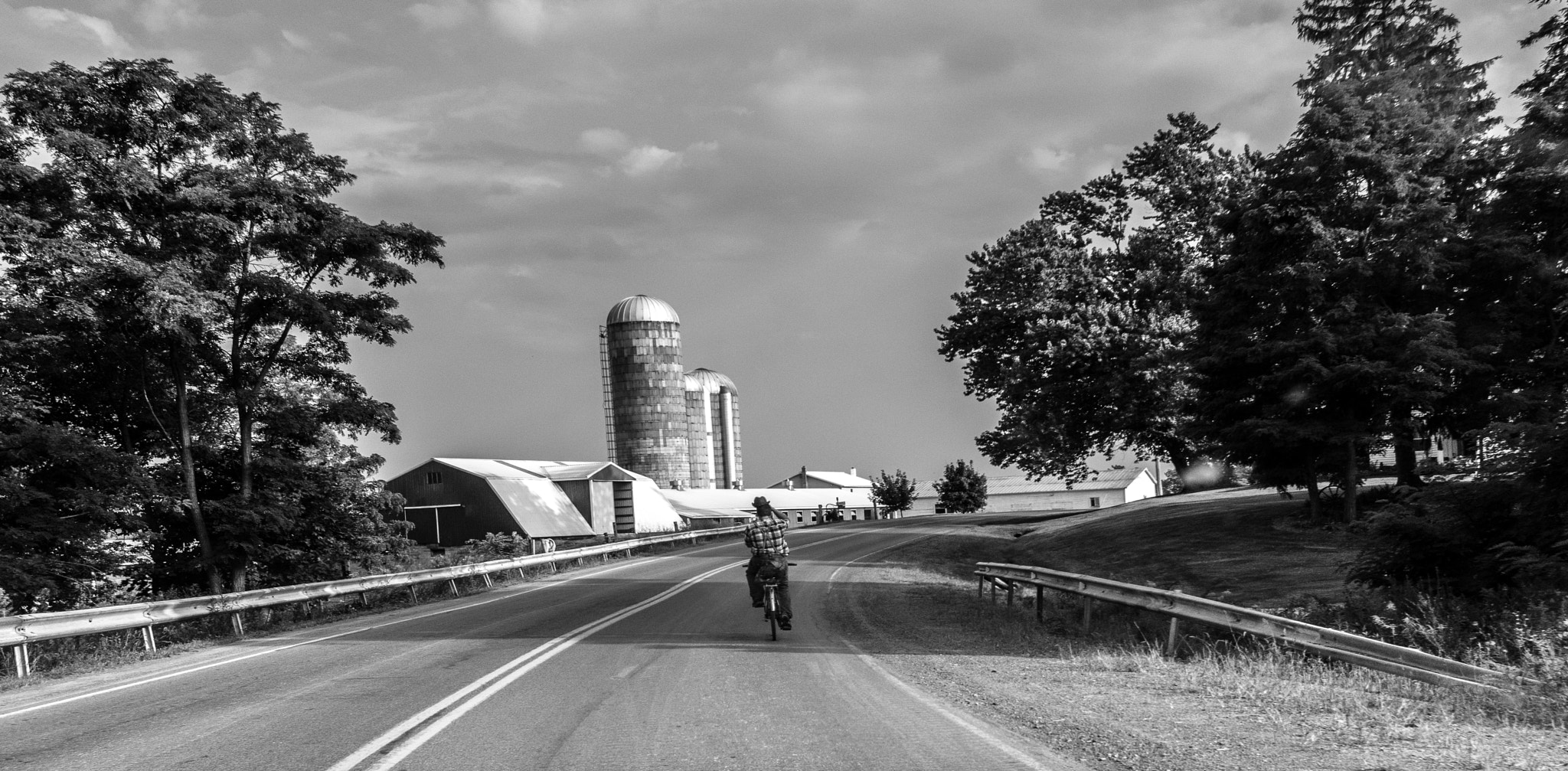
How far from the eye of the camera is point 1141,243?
138ft

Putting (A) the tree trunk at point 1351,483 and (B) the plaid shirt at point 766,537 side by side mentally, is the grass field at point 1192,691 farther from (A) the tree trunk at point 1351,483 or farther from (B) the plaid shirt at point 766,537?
(A) the tree trunk at point 1351,483

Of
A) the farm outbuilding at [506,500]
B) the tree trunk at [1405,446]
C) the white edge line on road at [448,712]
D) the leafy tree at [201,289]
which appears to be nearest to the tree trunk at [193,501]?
the leafy tree at [201,289]

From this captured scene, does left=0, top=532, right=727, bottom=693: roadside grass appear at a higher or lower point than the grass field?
higher

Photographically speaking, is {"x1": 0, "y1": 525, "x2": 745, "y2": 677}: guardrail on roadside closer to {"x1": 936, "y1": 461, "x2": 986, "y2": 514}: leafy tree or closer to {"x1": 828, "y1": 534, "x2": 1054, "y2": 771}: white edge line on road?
{"x1": 828, "y1": 534, "x2": 1054, "y2": 771}: white edge line on road

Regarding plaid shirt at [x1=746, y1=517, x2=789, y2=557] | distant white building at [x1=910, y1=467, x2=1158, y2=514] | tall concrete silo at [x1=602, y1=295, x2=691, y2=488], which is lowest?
distant white building at [x1=910, y1=467, x2=1158, y2=514]

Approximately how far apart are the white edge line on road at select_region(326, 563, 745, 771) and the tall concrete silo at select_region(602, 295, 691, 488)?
8473 cm

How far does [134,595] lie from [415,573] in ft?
21.2

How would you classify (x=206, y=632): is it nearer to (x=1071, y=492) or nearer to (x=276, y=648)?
(x=276, y=648)

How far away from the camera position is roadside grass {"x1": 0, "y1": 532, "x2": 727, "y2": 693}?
13367 mm

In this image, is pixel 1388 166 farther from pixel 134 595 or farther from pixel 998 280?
pixel 134 595

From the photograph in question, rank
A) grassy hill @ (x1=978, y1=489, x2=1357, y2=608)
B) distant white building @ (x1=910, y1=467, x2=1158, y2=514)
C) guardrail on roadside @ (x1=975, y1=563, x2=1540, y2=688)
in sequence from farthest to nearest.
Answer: distant white building @ (x1=910, y1=467, x2=1158, y2=514) < grassy hill @ (x1=978, y1=489, x2=1357, y2=608) < guardrail on roadside @ (x1=975, y1=563, x2=1540, y2=688)

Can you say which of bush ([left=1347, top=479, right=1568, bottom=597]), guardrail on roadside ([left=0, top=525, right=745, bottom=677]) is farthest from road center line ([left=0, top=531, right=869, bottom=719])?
bush ([left=1347, top=479, right=1568, bottom=597])

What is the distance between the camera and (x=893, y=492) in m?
94.9

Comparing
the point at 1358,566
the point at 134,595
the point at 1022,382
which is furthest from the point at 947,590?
the point at 1022,382
